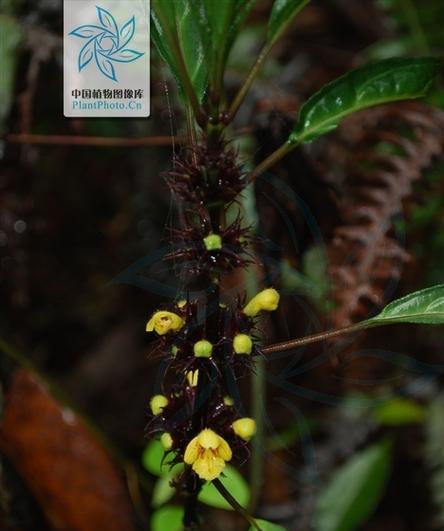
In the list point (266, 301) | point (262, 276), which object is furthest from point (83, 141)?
point (266, 301)

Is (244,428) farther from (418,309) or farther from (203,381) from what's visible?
(418,309)

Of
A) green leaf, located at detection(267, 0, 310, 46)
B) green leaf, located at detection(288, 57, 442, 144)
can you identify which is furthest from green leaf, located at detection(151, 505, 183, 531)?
green leaf, located at detection(267, 0, 310, 46)

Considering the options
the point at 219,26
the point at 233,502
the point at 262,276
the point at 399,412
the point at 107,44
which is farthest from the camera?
the point at 399,412

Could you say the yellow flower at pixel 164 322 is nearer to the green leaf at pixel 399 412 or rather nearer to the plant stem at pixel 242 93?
the plant stem at pixel 242 93

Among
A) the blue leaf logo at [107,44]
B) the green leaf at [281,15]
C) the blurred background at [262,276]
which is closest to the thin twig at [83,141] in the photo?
the blurred background at [262,276]

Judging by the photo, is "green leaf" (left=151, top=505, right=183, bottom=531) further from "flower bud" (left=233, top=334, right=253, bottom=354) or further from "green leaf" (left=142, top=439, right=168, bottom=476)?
"flower bud" (left=233, top=334, right=253, bottom=354)

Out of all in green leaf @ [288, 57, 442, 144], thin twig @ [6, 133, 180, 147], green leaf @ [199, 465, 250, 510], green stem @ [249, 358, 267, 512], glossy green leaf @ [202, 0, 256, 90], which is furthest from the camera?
thin twig @ [6, 133, 180, 147]

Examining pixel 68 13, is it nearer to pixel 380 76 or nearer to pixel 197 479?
pixel 380 76
